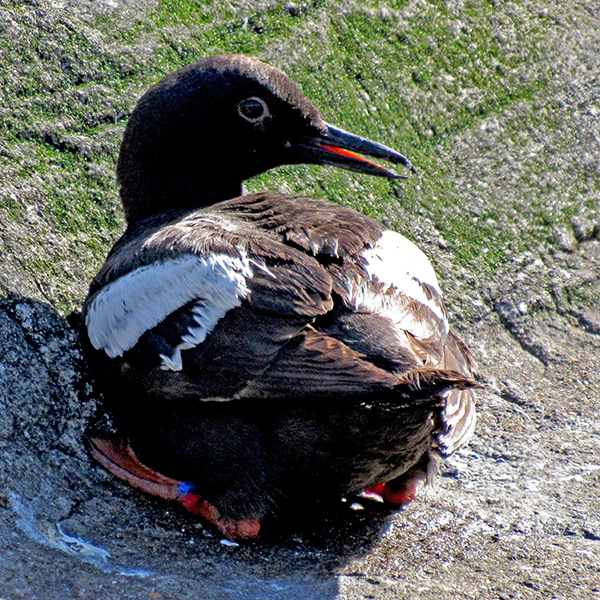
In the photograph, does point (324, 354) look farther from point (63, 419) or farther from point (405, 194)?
point (405, 194)

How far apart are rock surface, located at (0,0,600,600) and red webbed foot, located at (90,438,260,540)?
0.17 feet

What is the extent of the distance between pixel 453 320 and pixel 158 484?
7.30 feet

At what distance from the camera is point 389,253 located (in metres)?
3.59

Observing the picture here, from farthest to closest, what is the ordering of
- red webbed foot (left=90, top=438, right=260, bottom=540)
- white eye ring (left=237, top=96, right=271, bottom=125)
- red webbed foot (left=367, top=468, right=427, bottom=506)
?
white eye ring (left=237, top=96, right=271, bottom=125), red webbed foot (left=367, top=468, right=427, bottom=506), red webbed foot (left=90, top=438, right=260, bottom=540)

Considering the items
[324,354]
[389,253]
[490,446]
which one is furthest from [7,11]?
[490,446]

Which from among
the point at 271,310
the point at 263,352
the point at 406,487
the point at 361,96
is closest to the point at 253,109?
the point at 271,310

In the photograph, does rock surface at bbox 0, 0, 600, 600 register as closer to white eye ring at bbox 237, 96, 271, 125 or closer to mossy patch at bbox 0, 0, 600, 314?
mossy patch at bbox 0, 0, 600, 314

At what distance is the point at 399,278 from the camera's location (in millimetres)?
3500

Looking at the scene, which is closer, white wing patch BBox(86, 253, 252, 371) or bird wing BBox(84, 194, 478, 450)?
bird wing BBox(84, 194, 478, 450)

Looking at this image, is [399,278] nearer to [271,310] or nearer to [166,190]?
[271,310]

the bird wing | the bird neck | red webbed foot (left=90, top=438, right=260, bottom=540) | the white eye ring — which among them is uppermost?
the white eye ring

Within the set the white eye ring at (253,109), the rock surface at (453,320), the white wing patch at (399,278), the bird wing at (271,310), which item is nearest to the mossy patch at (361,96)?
the rock surface at (453,320)

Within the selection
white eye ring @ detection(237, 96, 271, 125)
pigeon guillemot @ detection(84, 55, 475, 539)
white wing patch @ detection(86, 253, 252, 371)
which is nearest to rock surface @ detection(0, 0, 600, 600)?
pigeon guillemot @ detection(84, 55, 475, 539)

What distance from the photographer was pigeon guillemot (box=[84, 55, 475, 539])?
3.04 metres
